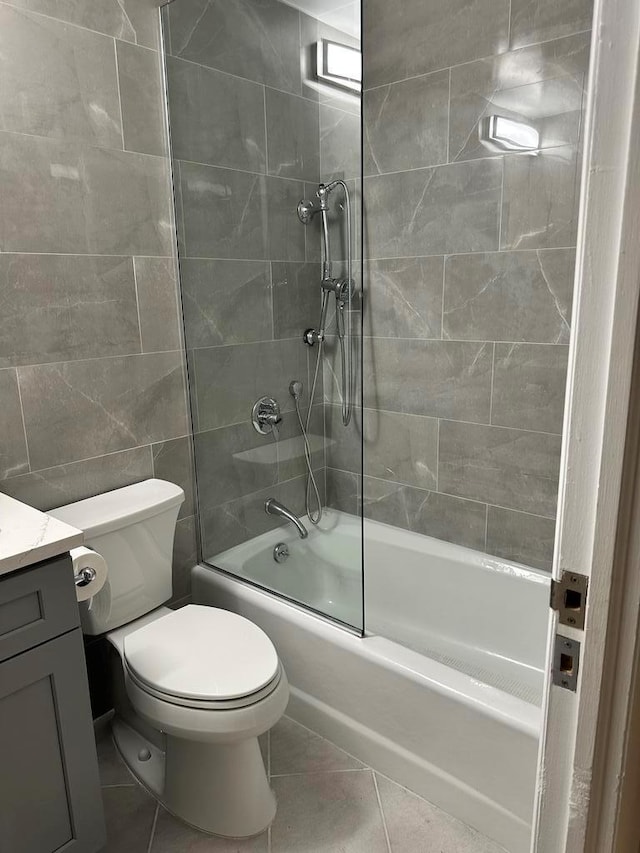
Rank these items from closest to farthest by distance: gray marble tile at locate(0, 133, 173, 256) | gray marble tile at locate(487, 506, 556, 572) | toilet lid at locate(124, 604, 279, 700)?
toilet lid at locate(124, 604, 279, 700)
gray marble tile at locate(0, 133, 173, 256)
gray marble tile at locate(487, 506, 556, 572)

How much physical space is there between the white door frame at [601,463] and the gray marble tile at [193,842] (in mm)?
1189

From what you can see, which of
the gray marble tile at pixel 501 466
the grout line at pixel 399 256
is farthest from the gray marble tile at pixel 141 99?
the gray marble tile at pixel 501 466

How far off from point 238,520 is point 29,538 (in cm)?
108

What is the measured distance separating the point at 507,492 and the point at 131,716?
152 cm

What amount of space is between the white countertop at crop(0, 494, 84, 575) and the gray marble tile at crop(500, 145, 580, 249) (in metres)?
1.63

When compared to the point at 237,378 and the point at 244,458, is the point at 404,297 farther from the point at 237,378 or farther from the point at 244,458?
the point at 244,458

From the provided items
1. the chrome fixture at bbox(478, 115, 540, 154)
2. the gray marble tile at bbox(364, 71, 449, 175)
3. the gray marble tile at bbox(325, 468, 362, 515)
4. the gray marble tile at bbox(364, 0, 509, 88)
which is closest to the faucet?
the gray marble tile at bbox(325, 468, 362, 515)

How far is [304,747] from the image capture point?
1.99 meters

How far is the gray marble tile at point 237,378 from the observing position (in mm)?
2244

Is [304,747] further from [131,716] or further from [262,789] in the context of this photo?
[131,716]

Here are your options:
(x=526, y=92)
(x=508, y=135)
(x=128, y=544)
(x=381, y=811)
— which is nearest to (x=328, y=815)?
(x=381, y=811)

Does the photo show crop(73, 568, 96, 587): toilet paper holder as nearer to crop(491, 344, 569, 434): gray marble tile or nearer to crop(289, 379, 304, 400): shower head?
crop(289, 379, 304, 400): shower head

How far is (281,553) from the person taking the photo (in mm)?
2314

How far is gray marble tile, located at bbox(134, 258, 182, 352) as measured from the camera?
207 cm
